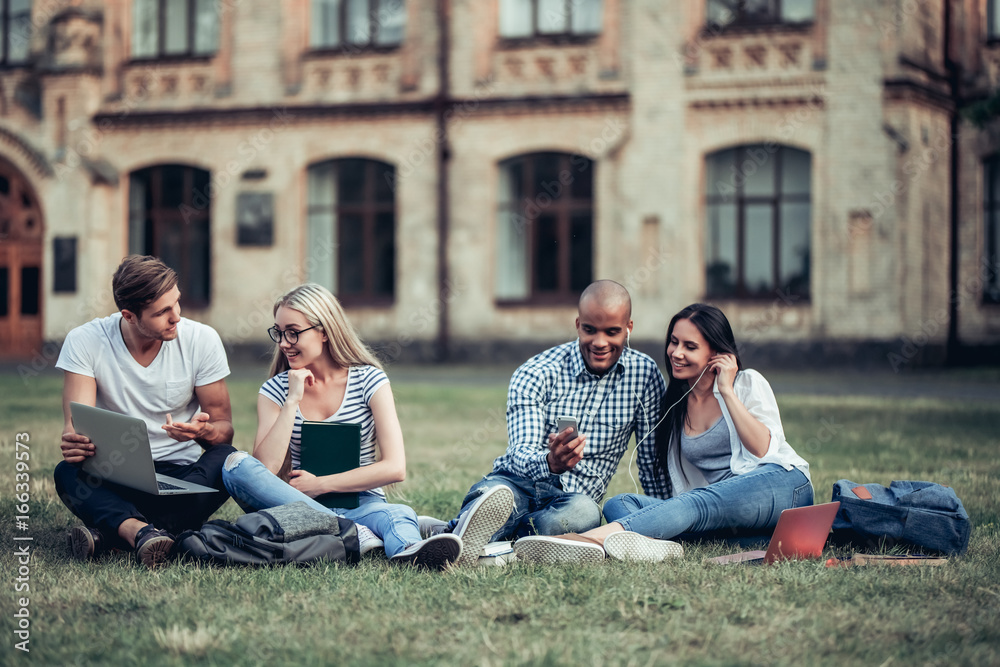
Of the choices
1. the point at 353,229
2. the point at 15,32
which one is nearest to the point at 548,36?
the point at 353,229

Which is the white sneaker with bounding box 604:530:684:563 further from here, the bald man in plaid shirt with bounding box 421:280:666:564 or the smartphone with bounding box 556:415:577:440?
the smartphone with bounding box 556:415:577:440

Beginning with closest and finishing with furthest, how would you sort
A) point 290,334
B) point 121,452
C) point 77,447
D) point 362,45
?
point 121,452 < point 77,447 < point 290,334 < point 362,45

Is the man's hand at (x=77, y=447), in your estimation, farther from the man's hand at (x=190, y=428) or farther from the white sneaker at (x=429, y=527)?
the white sneaker at (x=429, y=527)

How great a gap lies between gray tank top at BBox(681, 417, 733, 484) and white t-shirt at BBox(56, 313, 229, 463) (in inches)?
90.2

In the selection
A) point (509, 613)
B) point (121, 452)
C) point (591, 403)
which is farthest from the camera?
point (591, 403)

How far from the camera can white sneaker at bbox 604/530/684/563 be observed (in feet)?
15.0

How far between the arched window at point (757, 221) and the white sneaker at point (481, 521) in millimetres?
16336

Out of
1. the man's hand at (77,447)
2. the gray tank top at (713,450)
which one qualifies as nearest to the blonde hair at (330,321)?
→ the man's hand at (77,447)

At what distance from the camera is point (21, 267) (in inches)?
927

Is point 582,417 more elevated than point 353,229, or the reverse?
point 353,229

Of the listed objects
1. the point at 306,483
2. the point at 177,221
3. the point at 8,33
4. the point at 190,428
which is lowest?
the point at 306,483

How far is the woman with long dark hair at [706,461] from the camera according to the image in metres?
4.76

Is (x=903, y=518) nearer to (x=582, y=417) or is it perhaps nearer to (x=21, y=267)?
(x=582, y=417)

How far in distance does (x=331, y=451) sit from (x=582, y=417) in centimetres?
124
